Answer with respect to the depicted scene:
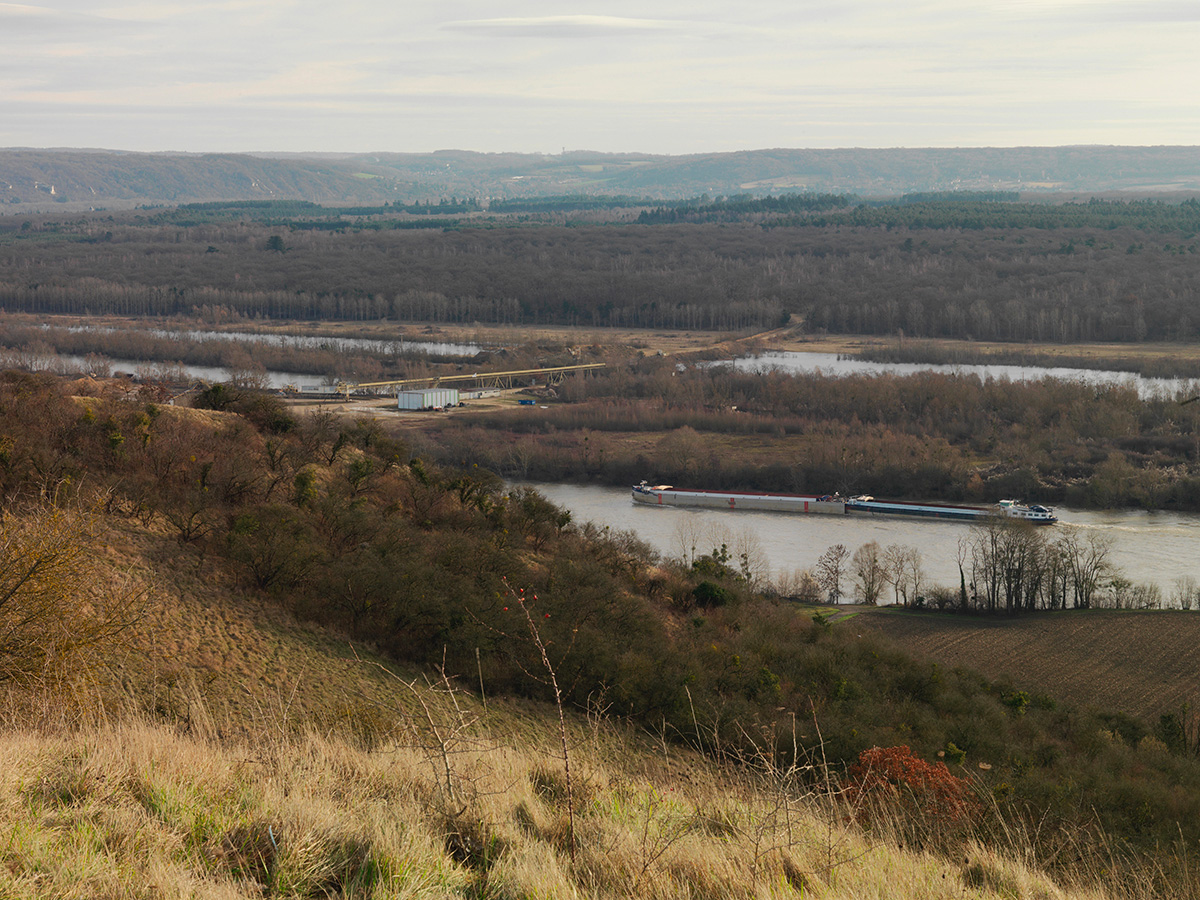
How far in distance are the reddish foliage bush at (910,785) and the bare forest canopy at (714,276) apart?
359ft

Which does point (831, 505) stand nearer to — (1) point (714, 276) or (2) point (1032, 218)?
(1) point (714, 276)

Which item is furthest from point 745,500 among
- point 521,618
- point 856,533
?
point 521,618

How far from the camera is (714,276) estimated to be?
151 m

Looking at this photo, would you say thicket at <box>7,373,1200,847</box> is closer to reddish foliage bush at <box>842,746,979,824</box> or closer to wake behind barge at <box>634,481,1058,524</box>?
reddish foliage bush at <box>842,746,979,824</box>

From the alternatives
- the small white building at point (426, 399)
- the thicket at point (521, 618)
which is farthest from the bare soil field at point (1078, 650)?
the small white building at point (426, 399)

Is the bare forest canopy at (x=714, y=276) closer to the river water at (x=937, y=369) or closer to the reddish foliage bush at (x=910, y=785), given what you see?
the river water at (x=937, y=369)

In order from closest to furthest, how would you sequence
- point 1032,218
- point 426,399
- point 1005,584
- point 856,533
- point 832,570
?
point 1005,584
point 832,570
point 856,533
point 426,399
point 1032,218

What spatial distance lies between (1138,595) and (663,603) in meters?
22.5

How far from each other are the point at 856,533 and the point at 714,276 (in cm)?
10248

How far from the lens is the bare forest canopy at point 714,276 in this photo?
400 ft

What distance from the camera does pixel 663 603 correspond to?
27531mm

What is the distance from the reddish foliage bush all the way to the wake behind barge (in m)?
41.5

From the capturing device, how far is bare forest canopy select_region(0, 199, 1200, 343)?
400 feet

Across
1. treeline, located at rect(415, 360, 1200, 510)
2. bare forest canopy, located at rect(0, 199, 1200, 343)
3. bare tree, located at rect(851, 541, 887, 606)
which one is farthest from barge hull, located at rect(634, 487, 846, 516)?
bare forest canopy, located at rect(0, 199, 1200, 343)
